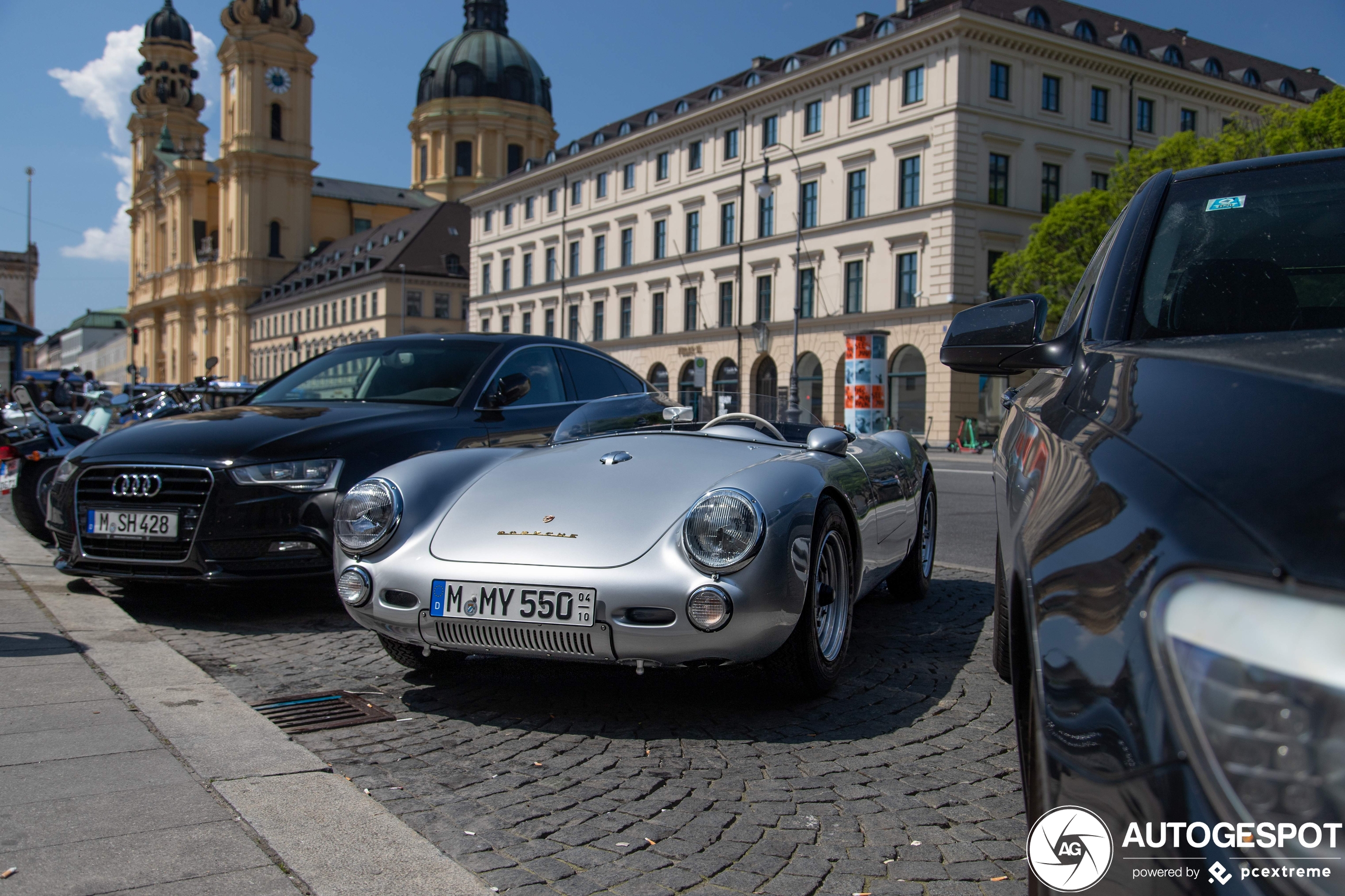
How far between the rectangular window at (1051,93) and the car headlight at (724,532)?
133 ft

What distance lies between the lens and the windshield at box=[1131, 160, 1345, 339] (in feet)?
7.73

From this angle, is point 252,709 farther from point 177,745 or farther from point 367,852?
point 367,852

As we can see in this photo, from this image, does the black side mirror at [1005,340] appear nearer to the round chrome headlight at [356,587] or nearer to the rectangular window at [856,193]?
the round chrome headlight at [356,587]

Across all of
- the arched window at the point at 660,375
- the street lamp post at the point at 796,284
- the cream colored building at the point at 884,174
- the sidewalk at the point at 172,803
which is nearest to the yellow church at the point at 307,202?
the arched window at the point at 660,375

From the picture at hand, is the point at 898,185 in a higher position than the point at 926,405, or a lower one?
higher

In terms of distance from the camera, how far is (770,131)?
45.2 meters

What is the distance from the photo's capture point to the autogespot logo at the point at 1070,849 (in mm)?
1165

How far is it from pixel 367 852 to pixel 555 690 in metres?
1.56

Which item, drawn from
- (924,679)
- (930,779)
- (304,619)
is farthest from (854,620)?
(304,619)

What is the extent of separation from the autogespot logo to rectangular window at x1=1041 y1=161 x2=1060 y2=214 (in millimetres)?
41570

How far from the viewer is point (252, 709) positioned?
354cm

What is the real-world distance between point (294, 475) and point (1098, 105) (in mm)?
42000

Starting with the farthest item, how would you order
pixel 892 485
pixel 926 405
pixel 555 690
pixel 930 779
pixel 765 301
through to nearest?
pixel 765 301 < pixel 926 405 < pixel 892 485 < pixel 555 690 < pixel 930 779

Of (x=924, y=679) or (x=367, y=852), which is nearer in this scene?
(x=367, y=852)
